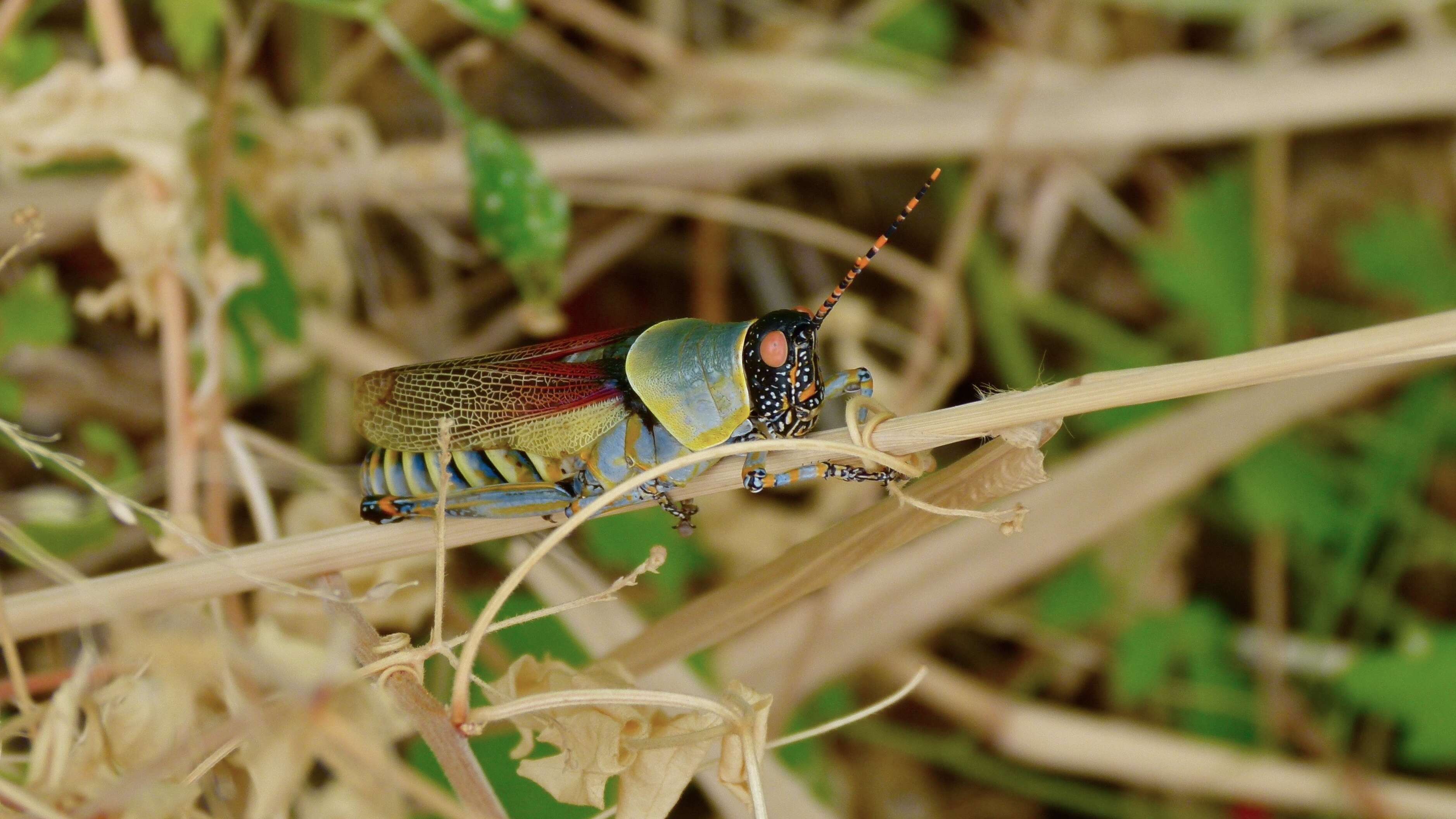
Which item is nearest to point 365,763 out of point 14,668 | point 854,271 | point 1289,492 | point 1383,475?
point 14,668

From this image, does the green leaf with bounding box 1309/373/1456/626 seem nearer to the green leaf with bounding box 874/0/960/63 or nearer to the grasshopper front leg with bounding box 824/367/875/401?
the green leaf with bounding box 874/0/960/63

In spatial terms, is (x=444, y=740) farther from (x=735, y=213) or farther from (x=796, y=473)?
(x=735, y=213)

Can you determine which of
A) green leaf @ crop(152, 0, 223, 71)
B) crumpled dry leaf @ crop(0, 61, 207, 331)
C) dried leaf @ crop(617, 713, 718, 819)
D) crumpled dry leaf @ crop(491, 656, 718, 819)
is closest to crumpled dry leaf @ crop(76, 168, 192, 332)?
crumpled dry leaf @ crop(0, 61, 207, 331)

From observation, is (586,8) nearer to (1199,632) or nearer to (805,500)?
(805,500)

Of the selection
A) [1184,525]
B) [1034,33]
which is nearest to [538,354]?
[1034,33]

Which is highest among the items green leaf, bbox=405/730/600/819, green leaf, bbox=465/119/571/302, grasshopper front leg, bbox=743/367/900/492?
green leaf, bbox=465/119/571/302

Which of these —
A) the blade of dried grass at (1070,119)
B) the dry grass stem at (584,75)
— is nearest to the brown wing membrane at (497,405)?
the blade of dried grass at (1070,119)
